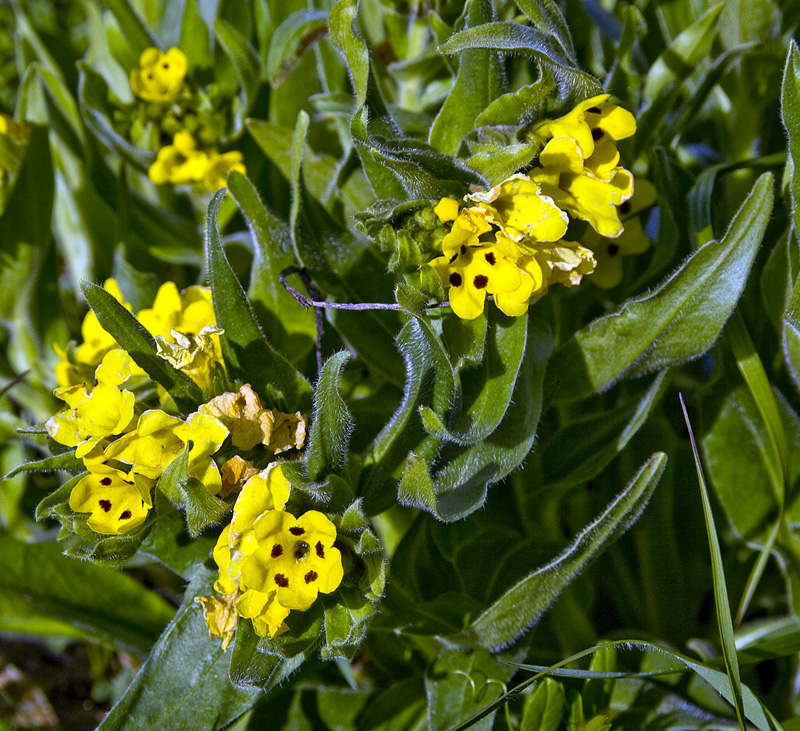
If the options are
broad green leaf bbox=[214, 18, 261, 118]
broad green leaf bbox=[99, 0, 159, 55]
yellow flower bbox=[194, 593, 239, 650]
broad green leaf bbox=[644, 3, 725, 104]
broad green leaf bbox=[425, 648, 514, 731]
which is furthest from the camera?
broad green leaf bbox=[99, 0, 159, 55]

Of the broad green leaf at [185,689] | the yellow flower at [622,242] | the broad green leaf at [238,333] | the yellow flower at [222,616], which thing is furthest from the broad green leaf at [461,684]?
the yellow flower at [622,242]

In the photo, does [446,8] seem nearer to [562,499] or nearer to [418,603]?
[562,499]

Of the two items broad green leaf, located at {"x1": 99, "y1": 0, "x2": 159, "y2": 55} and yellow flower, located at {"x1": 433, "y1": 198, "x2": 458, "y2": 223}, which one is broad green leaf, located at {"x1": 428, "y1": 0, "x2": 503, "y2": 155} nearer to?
yellow flower, located at {"x1": 433, "y1": 198, "x2": 458, "y2": 223}

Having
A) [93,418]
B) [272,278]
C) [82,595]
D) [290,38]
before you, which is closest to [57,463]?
[93,418]

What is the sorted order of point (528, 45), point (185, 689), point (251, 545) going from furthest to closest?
point (185, 689), point (528, 45), point (251, 545)

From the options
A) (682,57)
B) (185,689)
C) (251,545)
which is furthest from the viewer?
(682,57)

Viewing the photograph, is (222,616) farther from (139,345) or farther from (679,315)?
(679,315)

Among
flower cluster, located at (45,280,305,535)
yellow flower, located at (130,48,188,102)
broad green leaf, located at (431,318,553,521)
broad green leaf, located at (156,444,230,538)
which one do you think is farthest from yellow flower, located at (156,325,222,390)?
yellow flower, located at (130,48,188,102)

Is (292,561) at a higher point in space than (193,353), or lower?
lower
